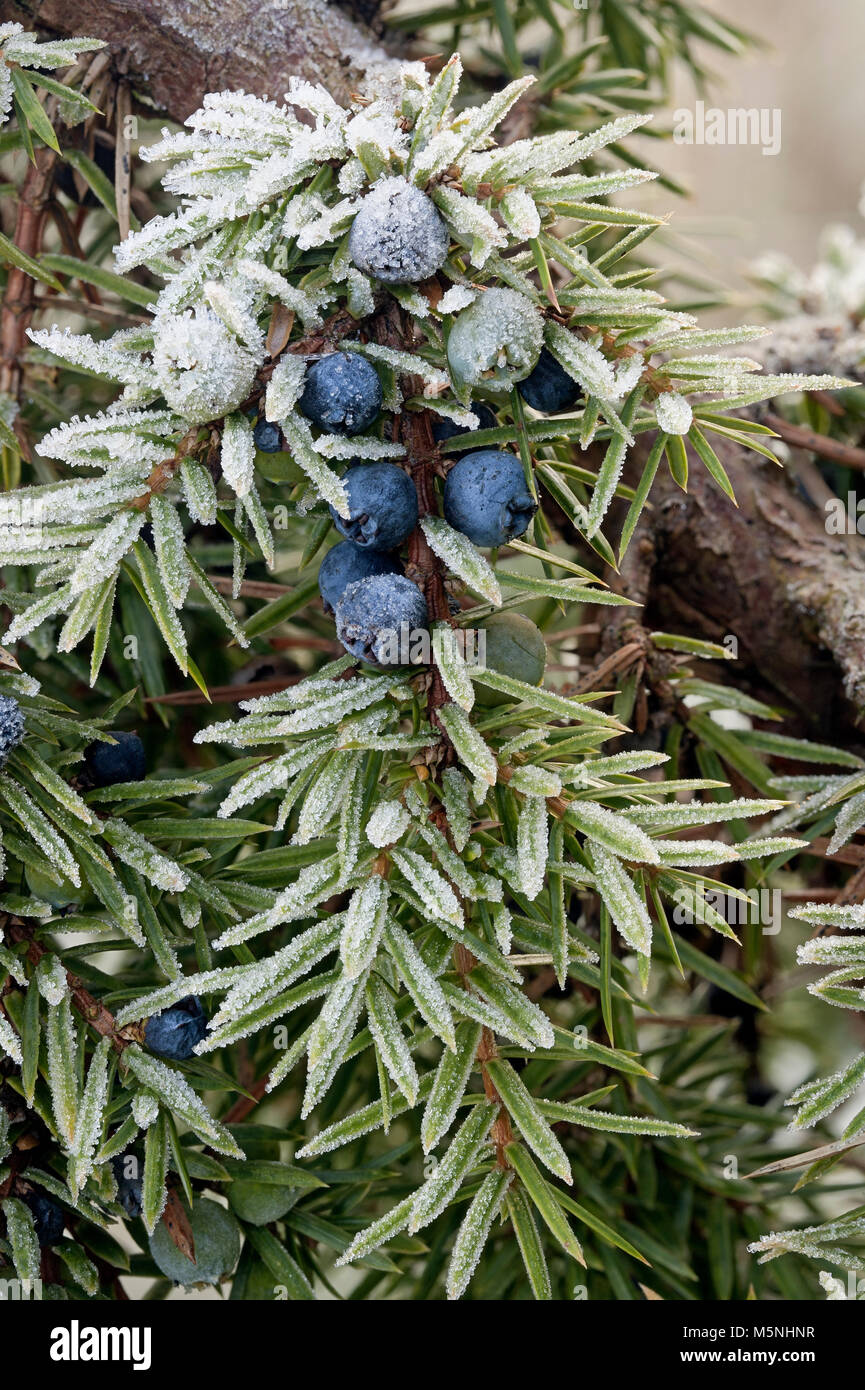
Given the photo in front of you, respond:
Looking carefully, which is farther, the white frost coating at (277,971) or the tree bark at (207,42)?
the tree bark at (207,42)

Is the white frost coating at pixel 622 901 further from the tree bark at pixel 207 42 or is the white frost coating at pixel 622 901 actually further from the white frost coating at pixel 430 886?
the tree bark at pixel 207 42

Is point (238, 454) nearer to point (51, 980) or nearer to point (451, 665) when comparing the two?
point (451, 665)

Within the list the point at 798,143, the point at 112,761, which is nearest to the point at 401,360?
the point at 112,761

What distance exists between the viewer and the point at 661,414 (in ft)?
1.34

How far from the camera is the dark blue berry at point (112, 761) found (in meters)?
0.52

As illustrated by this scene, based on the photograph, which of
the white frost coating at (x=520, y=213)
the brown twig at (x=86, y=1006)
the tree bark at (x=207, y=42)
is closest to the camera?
the white frost coating at (x=520, y=213)

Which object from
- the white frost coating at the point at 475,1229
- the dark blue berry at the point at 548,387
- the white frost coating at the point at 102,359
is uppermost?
the white frost coating at the point at 102,359

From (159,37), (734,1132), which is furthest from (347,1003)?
(159,37)

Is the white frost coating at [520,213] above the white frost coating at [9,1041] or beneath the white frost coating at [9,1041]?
above

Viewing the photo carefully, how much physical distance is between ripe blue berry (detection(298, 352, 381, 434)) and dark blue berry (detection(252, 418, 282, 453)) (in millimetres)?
19

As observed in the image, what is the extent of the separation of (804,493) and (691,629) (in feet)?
0.44

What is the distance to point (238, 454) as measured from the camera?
0.40 metres

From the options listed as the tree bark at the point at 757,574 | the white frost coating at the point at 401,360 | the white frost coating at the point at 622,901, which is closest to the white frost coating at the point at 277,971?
the white frost coating at the point at 622,901
